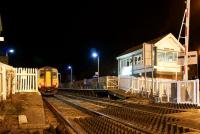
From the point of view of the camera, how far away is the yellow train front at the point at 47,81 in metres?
38.0

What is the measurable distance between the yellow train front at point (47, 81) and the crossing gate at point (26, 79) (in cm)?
1271

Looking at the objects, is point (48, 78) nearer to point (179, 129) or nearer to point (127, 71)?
point (127, 71)

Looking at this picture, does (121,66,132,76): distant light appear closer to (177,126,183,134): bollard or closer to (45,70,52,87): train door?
(45,70,52,87): train door

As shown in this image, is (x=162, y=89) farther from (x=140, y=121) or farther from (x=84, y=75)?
(x=84, y=75)

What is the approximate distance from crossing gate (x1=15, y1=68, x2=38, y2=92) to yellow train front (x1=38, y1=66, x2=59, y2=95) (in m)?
12.7

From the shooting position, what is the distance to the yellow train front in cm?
3803

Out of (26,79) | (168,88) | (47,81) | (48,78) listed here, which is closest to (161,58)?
(48,78)

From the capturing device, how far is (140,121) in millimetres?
13750

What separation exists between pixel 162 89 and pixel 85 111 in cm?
873

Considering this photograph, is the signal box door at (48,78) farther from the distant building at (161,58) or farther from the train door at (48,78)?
the distant building at (161,58)

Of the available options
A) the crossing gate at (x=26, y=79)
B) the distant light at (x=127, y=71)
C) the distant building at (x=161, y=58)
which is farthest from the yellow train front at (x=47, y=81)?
the distant light at (x=127, y=71)

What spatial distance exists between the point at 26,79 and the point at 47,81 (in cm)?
1314

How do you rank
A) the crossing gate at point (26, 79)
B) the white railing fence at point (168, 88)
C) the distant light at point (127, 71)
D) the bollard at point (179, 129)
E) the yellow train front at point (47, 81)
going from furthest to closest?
1. the distant light at point (127, 71)
2. the yellow train front at point (47, 81)
3. the crossing gate at point (26, 79)
4. the white railing fence at point (168, 88)
5. the bollard at point (179, 129)

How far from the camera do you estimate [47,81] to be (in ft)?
125
